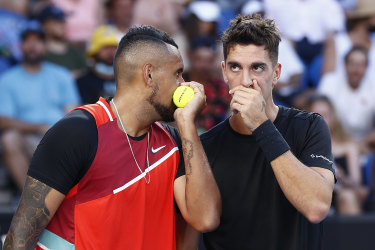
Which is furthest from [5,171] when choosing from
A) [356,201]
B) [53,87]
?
[356,201]

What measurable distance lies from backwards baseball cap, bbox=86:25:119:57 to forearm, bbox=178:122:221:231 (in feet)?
14.1

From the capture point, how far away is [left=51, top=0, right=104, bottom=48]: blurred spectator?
8.13m

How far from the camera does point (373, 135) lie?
770 cm

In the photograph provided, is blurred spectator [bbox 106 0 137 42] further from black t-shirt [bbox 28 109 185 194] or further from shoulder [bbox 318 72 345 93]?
black t-shirt [bbox 28 109 185 194]

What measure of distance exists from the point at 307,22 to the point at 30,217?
6096mm

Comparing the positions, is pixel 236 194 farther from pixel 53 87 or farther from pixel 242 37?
pixel 53 87

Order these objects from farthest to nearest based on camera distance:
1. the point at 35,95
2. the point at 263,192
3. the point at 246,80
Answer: the point at 35,95 → the point at 263,192 → the point at 246,80

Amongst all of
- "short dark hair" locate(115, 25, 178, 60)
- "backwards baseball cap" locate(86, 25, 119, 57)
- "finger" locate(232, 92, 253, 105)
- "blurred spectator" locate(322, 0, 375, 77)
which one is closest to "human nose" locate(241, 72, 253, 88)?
"finger" locate(232, 92, 253, 105)

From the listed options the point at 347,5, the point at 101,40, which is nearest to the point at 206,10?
the point at 101,40

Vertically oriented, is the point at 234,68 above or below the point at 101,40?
above

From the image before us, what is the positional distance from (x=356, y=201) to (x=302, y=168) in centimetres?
402

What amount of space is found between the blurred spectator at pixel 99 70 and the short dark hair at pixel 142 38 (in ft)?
12.5

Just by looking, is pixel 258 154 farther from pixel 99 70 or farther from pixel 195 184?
pixel 99 70

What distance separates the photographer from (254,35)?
3553 mm
